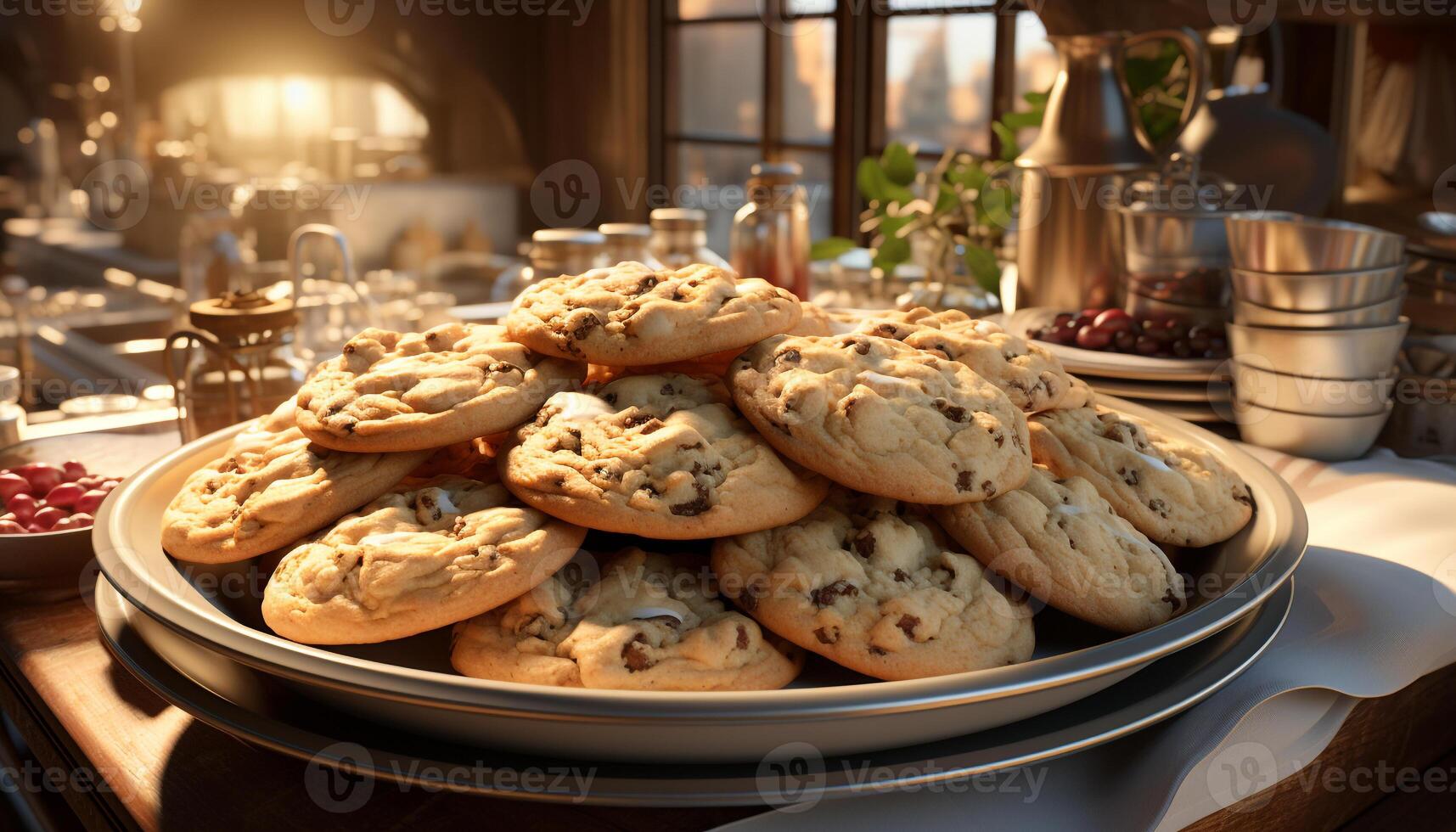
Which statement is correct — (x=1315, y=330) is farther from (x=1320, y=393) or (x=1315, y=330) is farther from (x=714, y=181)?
(x=714, y=181)

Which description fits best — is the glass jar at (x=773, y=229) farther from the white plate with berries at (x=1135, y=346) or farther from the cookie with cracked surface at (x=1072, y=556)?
the cookie with cracked surface at (x=1072, y=556)

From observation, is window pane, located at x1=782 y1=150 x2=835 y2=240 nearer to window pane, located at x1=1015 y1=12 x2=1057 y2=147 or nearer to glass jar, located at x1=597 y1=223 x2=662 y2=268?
window pane, located at x1=1015 y1=12 x2=1057 y2=147

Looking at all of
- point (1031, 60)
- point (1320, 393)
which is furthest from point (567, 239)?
point (1031, 60)

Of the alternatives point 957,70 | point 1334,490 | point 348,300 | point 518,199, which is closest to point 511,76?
point 518,199

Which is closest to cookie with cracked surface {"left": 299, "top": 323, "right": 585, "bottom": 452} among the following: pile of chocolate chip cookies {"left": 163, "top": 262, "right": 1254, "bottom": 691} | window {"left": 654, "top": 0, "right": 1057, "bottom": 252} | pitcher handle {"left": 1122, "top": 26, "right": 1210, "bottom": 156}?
pile of chocolate chip cookies {"left": 163, "top": 262, "right": 1254, "bottom": 691}

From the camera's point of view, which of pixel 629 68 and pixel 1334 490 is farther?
pixel 629 68

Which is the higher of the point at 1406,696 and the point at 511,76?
the point at 511,76

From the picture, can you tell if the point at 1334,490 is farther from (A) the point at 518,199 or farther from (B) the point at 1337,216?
(A) the point at 518,199
